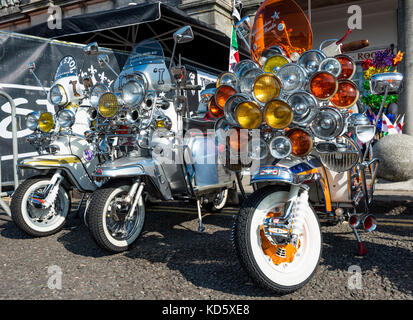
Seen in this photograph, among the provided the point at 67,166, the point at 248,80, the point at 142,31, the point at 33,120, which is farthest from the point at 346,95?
the point at 142,31

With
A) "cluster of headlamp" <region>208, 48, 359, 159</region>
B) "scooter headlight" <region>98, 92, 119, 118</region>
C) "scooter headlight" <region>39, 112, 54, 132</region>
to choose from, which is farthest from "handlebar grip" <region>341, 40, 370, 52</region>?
"scooter headlight" <region>39, 112, 54, 132</region>

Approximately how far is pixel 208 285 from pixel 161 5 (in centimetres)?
484

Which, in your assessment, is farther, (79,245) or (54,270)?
(79,245)

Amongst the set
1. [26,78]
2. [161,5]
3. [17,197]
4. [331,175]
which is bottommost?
[17,197]

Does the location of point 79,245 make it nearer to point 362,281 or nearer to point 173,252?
point 173,252

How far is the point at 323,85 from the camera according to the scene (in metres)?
2.43

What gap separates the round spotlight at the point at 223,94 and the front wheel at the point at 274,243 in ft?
2.58

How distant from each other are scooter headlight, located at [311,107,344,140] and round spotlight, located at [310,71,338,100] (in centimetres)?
10

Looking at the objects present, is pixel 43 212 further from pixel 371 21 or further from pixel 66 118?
pixel 371 21

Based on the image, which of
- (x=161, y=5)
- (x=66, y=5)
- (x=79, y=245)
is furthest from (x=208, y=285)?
(x=66, y=5)

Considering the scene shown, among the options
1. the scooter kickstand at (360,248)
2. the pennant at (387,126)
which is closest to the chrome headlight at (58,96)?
the scooter kickstand at (360,248)

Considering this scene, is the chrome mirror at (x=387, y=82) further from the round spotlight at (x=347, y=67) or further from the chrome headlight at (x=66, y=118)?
the chrome headlight at (x=66, y=118)

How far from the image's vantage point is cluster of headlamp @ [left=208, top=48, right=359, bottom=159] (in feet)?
7.79
